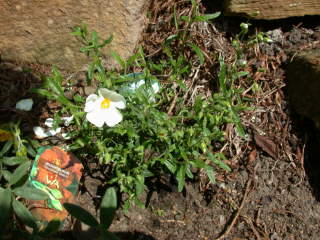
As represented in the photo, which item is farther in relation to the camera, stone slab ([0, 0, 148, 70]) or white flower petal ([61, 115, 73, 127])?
stone slab ([0, 0, 148, 70])

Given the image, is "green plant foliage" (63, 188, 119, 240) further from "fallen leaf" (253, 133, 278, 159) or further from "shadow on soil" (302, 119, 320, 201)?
"shadow on soil" (302, 119, 320, 201)

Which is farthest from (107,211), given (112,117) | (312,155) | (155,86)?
(312,155)

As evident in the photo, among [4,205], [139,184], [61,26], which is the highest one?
[61,26]

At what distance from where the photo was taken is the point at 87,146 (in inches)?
101

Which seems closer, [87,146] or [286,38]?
[87,146]

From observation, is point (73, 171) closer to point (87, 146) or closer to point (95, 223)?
point (87, 146)

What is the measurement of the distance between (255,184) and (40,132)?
1662mm

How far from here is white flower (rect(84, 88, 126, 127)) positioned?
86.0 inches

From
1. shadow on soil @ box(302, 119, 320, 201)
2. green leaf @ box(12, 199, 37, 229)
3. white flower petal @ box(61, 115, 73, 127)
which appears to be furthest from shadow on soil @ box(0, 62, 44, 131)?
shadow on soil @ box(302, 119, 320, 201)

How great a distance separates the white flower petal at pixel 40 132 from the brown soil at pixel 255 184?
0.34ft

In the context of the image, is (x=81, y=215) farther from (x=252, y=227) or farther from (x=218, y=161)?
(x=252, y=227)

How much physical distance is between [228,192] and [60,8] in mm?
1849

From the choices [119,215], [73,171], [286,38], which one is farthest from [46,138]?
[286,38]

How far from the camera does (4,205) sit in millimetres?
1866
